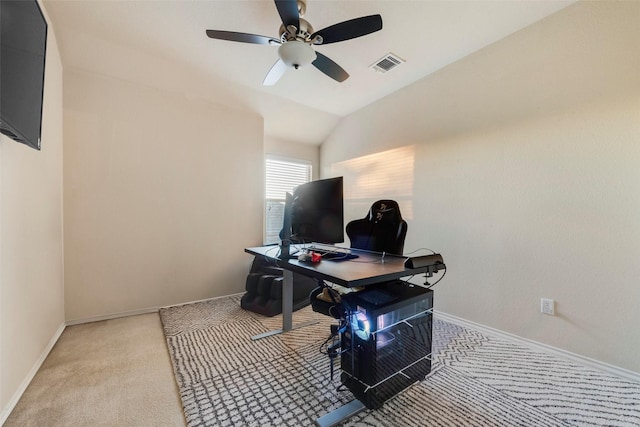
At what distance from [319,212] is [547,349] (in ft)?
6.99

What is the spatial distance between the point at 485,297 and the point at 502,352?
483mm

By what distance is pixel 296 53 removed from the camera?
5.77 ft

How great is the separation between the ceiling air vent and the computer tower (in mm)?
2228

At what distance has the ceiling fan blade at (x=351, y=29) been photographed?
159 cm

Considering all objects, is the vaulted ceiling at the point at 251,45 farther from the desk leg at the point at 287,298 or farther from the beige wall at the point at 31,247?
the desk leg at the point at 287,298

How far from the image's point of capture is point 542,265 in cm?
203

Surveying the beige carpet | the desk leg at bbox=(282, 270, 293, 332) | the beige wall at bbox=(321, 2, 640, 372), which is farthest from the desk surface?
the beige wall at bbox=(321, 2, 640, 372)

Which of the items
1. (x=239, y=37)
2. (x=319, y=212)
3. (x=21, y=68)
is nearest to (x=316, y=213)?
(x=319, y=212)

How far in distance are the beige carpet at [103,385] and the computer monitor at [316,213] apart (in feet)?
3.96

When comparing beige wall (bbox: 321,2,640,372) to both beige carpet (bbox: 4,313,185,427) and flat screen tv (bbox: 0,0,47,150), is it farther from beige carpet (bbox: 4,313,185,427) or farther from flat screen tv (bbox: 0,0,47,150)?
flat screen tv (bbox: 0,0,47,150)

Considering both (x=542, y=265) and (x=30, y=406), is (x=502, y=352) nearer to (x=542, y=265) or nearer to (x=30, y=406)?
(x=542, y=265)

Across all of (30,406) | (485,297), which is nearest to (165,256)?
(30,406)

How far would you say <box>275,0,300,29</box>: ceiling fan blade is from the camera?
4.95ft

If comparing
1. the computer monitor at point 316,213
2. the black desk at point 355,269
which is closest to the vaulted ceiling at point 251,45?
the computer monitor at point 316,213
